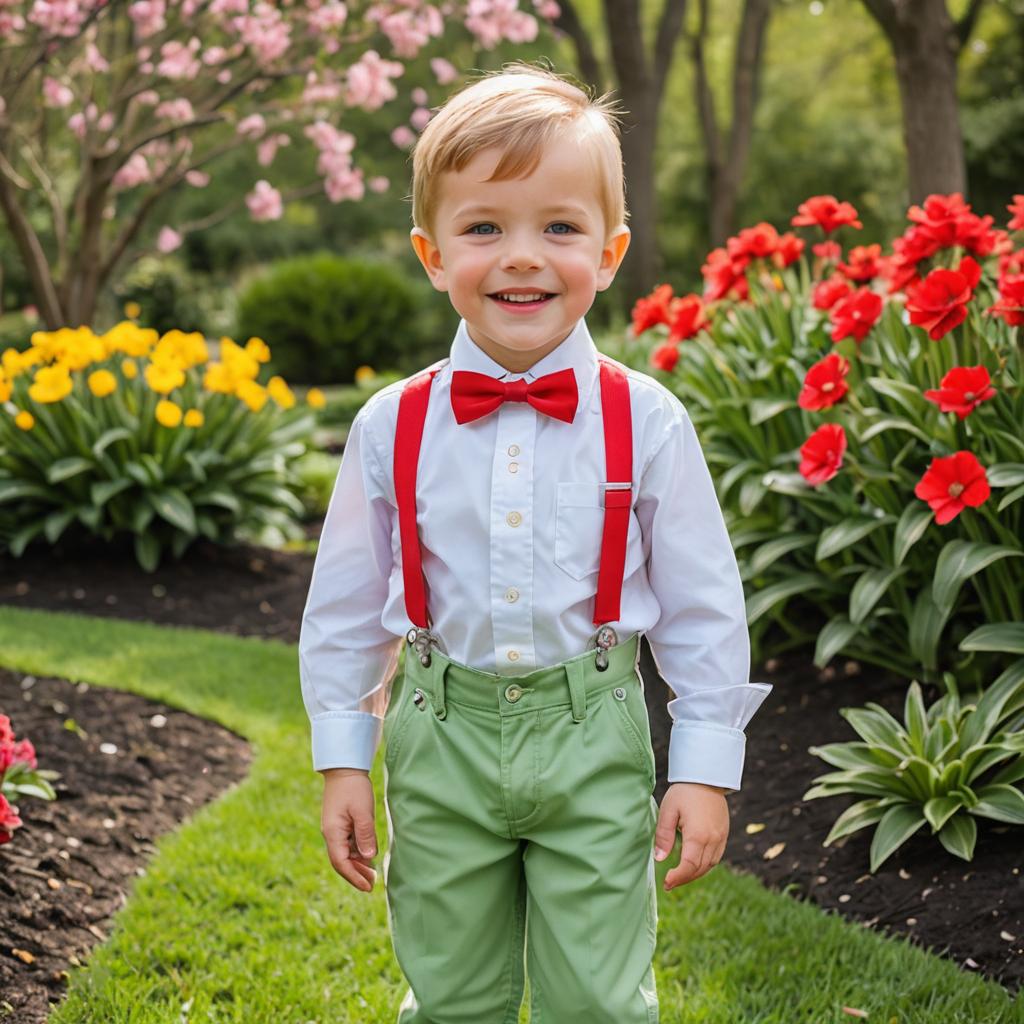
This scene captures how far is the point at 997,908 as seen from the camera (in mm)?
2613

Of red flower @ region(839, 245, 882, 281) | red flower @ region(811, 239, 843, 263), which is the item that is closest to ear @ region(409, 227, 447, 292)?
red flower @ region(839, 245, 882, 281)

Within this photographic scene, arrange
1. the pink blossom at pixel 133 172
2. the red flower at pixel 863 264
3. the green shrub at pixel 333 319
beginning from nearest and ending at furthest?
the red flower at pixel 863 264
the pink blossom at pixel 133 172
the green shrub at pixel 333 319

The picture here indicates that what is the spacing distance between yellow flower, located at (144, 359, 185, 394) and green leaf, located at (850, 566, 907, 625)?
3.36 m

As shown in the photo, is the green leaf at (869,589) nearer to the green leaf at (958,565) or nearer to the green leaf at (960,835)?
the green leaf at (958,565)

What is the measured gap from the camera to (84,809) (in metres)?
3.25

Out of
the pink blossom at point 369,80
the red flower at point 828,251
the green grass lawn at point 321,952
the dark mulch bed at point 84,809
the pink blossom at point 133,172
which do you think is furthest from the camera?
the pink blossom at point 133,172

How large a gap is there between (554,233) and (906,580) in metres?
2.15

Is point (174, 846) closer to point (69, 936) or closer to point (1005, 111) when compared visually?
point (69, 936)

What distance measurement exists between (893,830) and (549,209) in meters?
1.78

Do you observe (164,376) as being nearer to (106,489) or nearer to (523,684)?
(106,489)

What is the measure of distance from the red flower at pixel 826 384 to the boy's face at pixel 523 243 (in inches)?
61.4

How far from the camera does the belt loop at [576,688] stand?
5.65 feet

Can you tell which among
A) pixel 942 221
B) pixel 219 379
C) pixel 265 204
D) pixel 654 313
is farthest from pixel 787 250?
pixel 265 204

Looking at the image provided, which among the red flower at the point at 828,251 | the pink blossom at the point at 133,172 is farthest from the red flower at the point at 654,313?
the pink blossom at the point at 133,172
